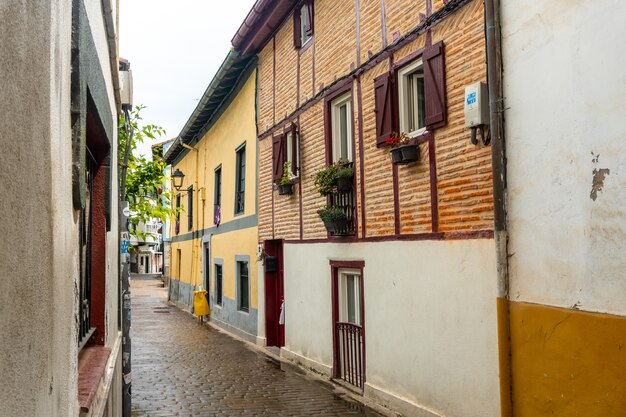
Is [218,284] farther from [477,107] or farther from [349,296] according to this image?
[477,107]

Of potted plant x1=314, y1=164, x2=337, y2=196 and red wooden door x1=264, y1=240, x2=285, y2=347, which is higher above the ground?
potted plant x1=314, y1=164, x2=337, y2=196

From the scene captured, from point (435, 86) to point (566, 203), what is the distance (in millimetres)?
2533

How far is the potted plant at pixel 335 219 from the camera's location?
961 centimetres

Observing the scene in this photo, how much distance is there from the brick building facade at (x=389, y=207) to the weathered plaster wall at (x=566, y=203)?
504 mm

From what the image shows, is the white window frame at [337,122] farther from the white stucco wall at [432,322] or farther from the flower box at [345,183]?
the white stucco wall at [432,322]

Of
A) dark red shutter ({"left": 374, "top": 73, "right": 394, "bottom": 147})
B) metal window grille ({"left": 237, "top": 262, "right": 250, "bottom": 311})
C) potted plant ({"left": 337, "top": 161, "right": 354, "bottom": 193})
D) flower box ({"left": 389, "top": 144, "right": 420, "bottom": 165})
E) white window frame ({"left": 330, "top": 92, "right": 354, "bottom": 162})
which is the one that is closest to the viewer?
flower box ({"left": 389, "top": 144, "right": 420, "bottom": 165})

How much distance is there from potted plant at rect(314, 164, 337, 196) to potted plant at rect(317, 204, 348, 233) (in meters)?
0.28

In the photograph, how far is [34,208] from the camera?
1.78 meters

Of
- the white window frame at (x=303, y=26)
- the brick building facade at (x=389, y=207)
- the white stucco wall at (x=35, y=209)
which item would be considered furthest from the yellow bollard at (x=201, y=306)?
the white stucco wall at (x=35, y=209)

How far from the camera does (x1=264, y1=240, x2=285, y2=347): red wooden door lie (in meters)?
13.7

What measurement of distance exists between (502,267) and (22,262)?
5.18 meters

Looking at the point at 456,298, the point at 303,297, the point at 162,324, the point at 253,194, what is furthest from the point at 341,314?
the point at 162,324

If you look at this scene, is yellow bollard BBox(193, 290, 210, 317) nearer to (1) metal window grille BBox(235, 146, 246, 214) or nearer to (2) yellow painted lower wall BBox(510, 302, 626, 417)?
(1) metal window grille BBox(235, 146, 246, 214)

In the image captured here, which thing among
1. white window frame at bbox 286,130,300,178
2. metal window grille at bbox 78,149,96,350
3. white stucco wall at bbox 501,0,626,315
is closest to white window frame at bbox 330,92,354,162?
white window frame at bbox 286,130,300,178
